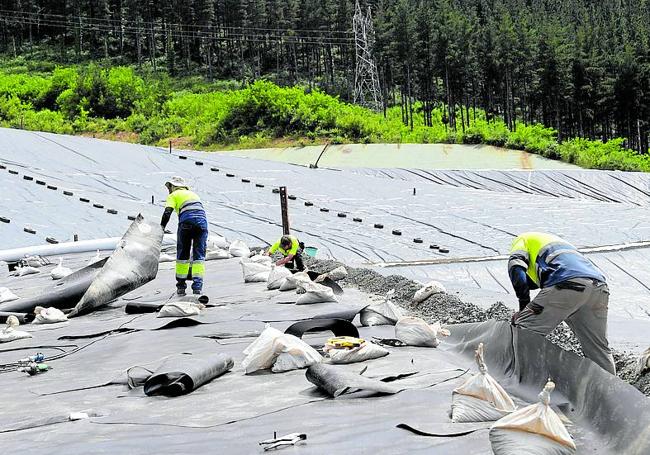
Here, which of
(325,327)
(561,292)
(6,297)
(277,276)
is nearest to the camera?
(561,292)

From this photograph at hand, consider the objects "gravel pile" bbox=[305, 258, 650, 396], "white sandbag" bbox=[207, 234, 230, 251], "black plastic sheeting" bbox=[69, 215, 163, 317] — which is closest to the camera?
"gravel pile" bbox=[305, 258, 650, 396]

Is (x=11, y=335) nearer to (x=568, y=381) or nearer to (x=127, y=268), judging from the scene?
(x=127, y=268)

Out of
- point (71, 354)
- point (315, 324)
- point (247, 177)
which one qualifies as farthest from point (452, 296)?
point (247, 177)

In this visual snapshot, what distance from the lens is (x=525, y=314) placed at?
5.27 meters

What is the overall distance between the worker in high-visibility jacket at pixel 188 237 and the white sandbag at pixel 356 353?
3.62 m

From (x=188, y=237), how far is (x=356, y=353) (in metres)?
4.13

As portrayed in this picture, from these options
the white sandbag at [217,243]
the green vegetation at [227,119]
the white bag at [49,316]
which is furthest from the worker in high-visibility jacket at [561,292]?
the green vegetation at [227,119]

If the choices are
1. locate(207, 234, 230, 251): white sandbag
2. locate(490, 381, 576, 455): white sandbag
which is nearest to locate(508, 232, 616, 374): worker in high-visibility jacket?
locate(490, 381, 576, 455): white sandbag

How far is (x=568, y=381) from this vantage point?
171 inches

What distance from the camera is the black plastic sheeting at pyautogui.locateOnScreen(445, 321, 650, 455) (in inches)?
136

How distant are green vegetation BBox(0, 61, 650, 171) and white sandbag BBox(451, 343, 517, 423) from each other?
100 ft

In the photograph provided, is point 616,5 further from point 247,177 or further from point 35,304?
point 35,304

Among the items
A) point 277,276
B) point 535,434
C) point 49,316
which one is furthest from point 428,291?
point 535,434

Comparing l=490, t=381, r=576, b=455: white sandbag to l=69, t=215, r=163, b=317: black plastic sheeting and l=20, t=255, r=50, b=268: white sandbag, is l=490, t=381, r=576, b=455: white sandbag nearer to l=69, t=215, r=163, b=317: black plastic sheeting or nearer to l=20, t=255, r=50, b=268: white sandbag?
l=69, t=215, r=163, b=317: black plastic sheeting
